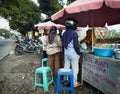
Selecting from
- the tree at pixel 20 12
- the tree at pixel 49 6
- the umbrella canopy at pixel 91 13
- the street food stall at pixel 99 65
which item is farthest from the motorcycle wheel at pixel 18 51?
the tree at pixel 20 12

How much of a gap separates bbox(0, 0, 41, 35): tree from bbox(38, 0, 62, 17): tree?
5.03 ft

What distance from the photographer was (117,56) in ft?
13.6

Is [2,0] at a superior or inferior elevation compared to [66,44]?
superior

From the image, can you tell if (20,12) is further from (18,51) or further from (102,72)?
(102,72)

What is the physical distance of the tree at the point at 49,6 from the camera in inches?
1166

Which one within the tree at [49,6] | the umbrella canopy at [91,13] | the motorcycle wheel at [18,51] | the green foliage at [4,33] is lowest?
the motorcycle wheel at [18,51]

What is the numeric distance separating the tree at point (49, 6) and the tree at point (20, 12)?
→ 5.03 feet

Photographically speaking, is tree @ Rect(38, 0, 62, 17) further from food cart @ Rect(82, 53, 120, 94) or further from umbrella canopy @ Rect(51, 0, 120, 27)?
food cart @ Rect(82, 53, 120, 94)

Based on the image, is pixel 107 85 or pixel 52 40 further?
pixel 52 40

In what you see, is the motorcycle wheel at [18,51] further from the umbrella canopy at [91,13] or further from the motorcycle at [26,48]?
the umbrella canopy at [91,13]

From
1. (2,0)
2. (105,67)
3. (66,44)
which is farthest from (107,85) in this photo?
(2,0)

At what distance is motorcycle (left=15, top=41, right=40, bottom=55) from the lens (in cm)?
1498

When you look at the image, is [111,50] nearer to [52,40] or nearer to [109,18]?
[52,40]

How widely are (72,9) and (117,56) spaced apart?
63.1 inches
